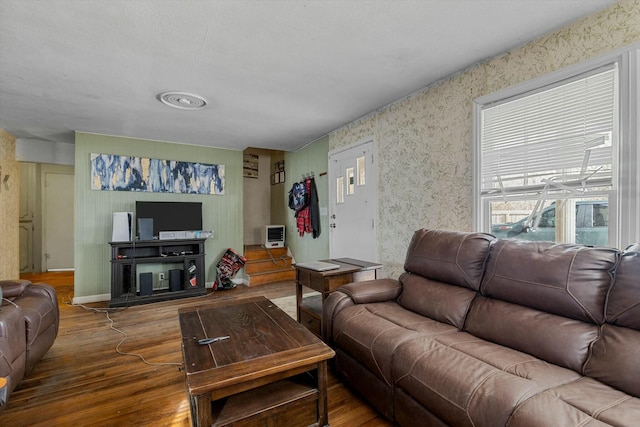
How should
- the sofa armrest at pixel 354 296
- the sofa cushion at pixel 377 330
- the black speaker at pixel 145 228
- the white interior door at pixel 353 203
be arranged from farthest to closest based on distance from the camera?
1. the black speaker at pixel 145 228
2. the white interior door at pixel 353 203
3. the sofa armrest at pixel 354 296
4. the sofa cushion at pixel 377 330

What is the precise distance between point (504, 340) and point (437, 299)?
45 cm

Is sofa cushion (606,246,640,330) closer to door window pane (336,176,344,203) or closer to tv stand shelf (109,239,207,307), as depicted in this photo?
door window pane (336,176,344,203)

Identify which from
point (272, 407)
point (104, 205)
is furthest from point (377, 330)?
point (104, 205)

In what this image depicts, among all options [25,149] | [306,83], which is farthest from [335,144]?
[25,149]

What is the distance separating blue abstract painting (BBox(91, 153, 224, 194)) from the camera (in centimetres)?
396

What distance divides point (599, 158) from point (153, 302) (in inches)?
182

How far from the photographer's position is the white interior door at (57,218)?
5.85 metres

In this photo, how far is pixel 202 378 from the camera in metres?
1.15

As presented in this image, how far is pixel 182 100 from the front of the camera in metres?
2.83

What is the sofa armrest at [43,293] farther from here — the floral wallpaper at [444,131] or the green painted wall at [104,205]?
the floral wallpaper at [444,131]

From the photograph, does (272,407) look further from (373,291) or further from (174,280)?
(174,280)

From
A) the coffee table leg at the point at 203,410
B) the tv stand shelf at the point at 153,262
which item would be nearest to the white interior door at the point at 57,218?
the tv stand shelf at the point at 153,262

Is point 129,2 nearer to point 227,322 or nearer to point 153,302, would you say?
point 227,322

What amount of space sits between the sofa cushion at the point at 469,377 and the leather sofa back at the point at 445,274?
30 cm
